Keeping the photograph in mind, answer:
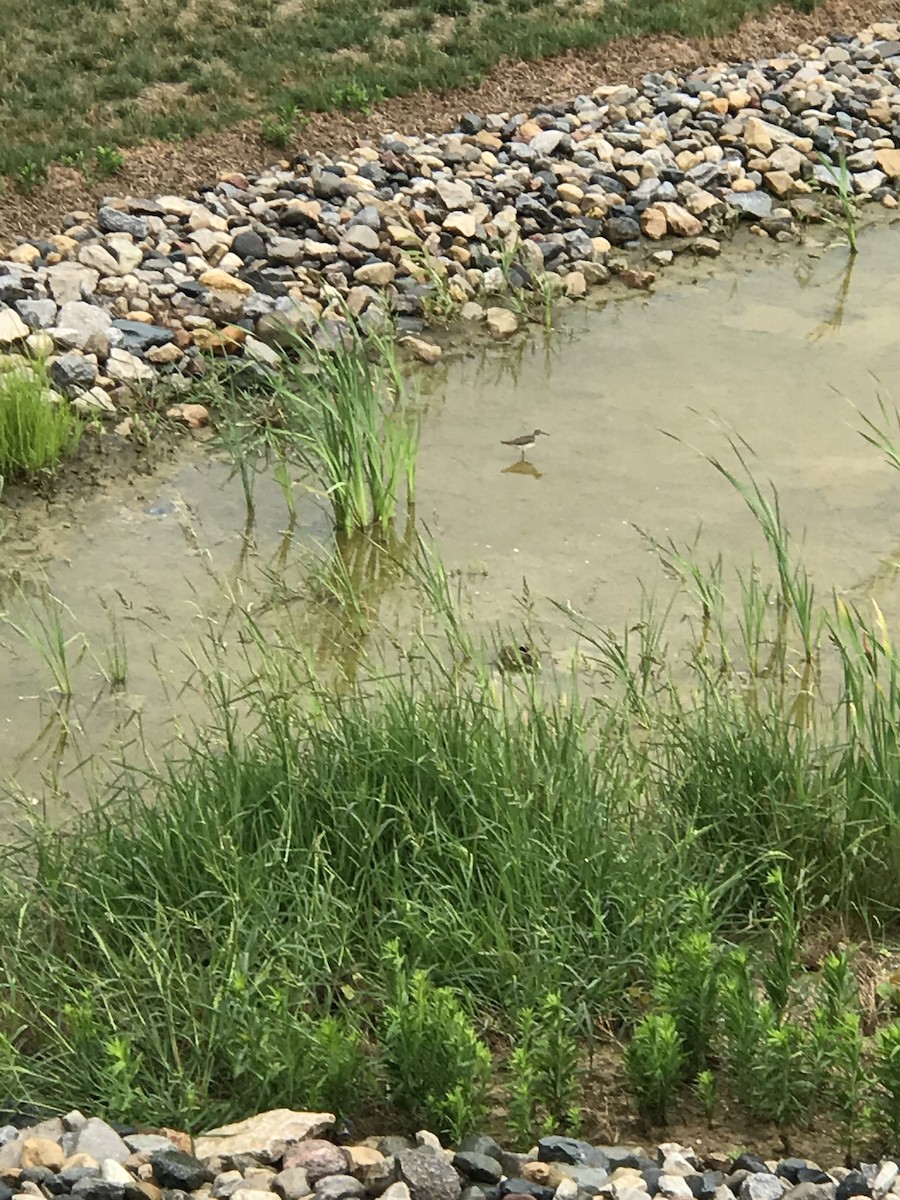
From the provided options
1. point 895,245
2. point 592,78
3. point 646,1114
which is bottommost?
point 646,1114

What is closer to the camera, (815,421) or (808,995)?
(808,995)

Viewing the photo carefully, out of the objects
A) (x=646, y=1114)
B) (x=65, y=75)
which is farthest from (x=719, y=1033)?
(x=65, y=75)

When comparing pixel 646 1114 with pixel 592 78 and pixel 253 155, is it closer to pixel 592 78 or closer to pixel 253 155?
pixel 253 155

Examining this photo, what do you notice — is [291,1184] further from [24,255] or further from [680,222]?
[680,222]

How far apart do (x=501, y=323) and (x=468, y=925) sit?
4.53m

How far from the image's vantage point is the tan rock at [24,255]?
6.84 m

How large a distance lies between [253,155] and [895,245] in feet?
11.2

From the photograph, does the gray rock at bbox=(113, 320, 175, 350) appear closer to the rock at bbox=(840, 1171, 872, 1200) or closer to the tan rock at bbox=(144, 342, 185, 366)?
the tan rock at bbox=(144, 342, 185, 366)

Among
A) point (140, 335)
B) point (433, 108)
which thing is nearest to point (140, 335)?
point (140, 335)

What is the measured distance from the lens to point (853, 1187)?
2.32 metres

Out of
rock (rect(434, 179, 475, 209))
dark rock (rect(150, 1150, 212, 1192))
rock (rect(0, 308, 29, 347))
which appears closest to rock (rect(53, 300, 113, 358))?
rock (rect(0, 308, 29, 347))

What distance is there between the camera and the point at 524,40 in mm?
9539

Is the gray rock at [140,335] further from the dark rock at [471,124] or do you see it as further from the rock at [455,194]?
the dark rock at [471,124]

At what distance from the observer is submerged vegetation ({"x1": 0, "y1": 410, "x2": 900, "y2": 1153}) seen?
2529 millimetres
